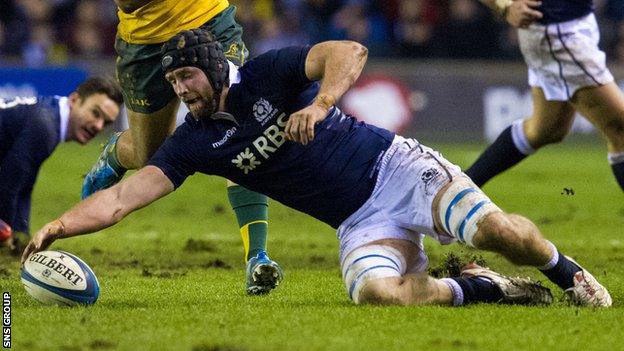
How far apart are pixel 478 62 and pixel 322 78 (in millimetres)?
14118

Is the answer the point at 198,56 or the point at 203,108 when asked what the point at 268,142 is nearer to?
the point at 203,108

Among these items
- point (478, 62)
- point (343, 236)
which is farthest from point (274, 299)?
point (478, 62)

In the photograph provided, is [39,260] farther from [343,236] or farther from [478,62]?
[478,62]

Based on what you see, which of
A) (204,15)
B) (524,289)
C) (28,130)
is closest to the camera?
(524,289)

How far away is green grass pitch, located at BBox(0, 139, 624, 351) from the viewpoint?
5.27 metres

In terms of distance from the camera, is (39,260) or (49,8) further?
(49,8)

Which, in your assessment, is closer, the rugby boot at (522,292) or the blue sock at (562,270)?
the blue sock at (562,270)

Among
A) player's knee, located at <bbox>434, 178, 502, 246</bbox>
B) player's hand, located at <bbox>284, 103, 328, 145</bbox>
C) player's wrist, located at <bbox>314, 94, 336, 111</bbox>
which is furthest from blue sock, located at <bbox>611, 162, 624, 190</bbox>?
player's hand, located at <bbox>284, 103, 328, 145</bbox>

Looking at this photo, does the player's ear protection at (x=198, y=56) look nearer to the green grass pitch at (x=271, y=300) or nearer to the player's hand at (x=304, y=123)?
the player's hand at (x=304, y=123)

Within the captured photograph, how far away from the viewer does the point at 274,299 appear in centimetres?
669

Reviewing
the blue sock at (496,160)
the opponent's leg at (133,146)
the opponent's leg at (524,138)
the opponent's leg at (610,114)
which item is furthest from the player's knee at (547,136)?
the opponent's leg at (133,146)

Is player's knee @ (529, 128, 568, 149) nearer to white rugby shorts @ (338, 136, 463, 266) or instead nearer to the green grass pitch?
the green grass pitch

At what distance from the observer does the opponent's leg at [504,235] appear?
595cm

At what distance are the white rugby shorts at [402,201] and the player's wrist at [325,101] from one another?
657 mm
